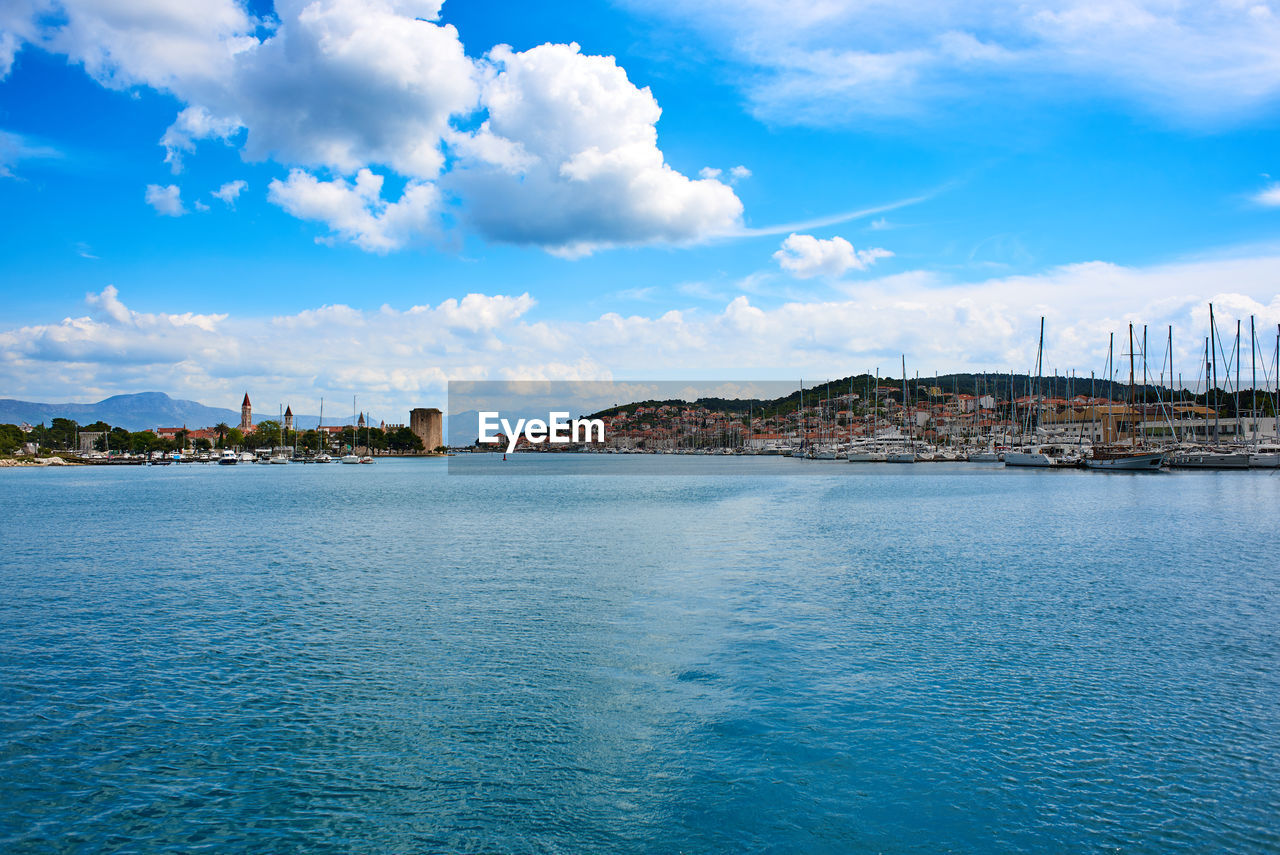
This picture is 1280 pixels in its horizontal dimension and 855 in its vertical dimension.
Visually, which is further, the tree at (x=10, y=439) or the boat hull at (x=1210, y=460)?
the tree at (x=10, y=439)

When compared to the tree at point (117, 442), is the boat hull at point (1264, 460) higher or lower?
lower

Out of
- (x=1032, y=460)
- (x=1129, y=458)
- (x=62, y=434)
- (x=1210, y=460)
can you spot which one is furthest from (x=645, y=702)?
(x=62, y=434)

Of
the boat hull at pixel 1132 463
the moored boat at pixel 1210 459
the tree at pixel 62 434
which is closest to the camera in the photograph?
the boat hull at pixel 1132 463

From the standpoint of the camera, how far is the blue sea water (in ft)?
27.8

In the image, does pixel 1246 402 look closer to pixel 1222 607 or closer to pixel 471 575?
pixel 1222 607

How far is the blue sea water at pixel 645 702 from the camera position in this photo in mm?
8477

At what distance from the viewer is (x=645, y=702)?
1209 centimetres

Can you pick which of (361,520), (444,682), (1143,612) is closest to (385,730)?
(444,682)

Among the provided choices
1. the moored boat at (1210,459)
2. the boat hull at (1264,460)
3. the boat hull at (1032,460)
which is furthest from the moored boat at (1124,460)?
the boat hull at (1264,460)

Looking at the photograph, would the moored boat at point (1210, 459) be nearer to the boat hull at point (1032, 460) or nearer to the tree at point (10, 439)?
the boat hull at point (1032, 460)

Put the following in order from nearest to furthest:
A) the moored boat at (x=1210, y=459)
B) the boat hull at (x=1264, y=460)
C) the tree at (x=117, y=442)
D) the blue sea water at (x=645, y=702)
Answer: the blue sea water at (x=645, y=702), the boat hull at (x=1264, y=460), the moored boat at (x=1210, y=459), the tree at (x=117, y=442)

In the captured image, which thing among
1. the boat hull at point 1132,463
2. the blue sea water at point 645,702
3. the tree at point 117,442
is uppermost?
the tree at point 117,442

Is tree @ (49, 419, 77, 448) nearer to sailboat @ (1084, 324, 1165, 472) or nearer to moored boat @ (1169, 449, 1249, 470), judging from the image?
sailboat @ (1084, 324, 1165, 472)

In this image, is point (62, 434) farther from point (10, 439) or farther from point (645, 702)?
point (645, 702)
